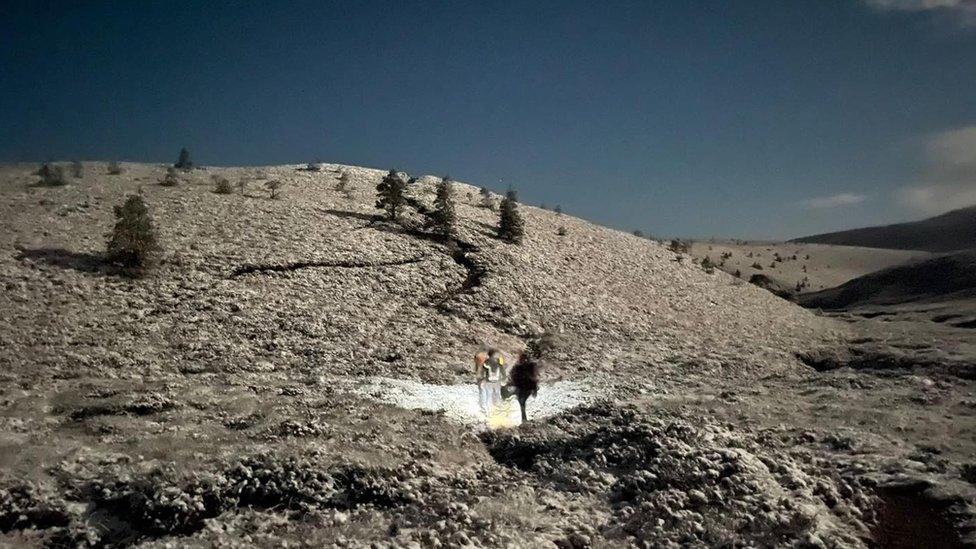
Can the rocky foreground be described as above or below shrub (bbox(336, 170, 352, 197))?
below

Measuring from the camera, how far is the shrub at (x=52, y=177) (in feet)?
70.6

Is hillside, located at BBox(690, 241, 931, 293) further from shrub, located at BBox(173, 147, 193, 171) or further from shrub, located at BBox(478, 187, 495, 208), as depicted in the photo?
shrub, located at BBox(173, 147, 193, 171)

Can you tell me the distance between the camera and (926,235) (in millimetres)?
81000

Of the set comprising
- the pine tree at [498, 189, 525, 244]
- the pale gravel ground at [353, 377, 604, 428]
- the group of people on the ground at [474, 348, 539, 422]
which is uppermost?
the pine tree at [498, 189, 525, 244]

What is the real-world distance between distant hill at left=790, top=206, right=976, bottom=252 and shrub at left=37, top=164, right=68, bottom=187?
8584 centimetres

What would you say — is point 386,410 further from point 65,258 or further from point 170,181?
point 170,181

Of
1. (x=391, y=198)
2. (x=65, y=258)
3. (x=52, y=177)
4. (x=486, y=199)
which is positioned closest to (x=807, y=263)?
(x=486, y=199)

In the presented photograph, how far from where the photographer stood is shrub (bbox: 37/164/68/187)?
21.5 m

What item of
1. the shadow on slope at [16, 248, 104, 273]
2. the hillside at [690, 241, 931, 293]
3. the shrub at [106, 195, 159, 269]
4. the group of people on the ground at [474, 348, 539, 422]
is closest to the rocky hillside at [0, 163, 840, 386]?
the shadow on slope at [16, 248, 104, 273]

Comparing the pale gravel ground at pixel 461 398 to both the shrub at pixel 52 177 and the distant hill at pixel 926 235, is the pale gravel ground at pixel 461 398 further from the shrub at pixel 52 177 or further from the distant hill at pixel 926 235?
the distant hill at pixel 926 235

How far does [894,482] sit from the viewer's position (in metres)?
7.94

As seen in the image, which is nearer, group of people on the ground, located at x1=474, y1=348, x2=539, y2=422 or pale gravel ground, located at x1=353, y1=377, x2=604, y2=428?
group of people on the ground, located at x1=474, y1=348, x2=539, y2=422

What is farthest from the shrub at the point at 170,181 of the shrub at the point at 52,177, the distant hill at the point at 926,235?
the distant hill at the point at 926,235

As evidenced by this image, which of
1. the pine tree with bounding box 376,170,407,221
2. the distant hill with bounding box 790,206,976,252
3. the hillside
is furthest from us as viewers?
the distant hill with bounding box 790,206,976,252
